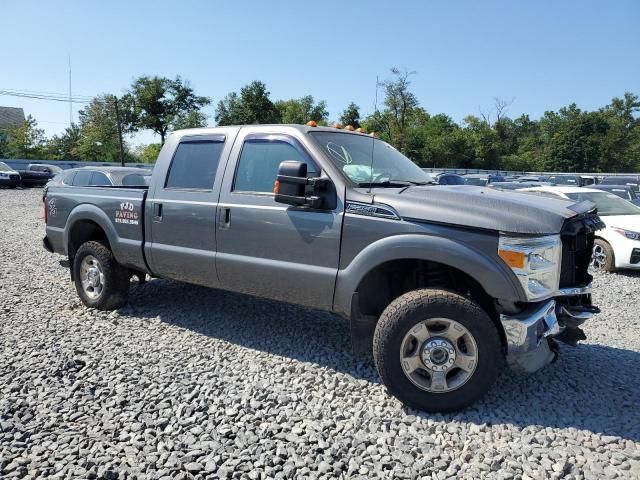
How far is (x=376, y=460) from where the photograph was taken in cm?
269

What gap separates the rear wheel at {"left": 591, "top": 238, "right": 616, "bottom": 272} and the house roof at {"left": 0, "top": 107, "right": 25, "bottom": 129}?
6613 centimetres

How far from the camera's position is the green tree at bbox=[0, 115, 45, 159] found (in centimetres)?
4616

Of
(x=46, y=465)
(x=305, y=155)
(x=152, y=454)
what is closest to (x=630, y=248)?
(x=305, y=155)

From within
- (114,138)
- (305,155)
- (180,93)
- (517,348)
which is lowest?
(517,348)

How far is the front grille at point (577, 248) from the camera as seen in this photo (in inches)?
126

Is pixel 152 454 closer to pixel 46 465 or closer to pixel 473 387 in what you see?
pixel 46 465

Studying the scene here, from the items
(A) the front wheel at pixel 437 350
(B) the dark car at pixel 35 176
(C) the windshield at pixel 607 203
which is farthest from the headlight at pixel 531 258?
(B) the dark car at pixel 35 176

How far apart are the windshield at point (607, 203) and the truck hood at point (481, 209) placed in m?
5.89

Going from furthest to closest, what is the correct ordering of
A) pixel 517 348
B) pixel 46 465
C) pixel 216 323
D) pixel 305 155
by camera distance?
pixel 216 323 < pixel 305 155 < pixel 517 348 < pixel 46 465

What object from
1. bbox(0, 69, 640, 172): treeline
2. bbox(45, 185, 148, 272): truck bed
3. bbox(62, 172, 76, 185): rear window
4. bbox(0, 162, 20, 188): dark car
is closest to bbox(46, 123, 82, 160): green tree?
bbox(0, 69, 640, 172): treeline

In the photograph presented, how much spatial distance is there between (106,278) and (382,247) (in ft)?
10.8

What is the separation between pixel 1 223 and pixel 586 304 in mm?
14740

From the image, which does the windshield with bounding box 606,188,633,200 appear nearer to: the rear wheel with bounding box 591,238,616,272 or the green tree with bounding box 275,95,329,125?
the rear wheel with bounding box 591,238,616,272

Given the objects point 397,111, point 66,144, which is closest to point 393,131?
point 397,111
